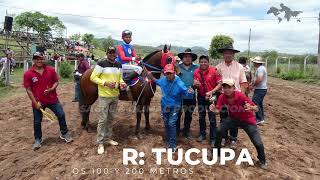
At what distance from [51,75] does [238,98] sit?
372 centimetres

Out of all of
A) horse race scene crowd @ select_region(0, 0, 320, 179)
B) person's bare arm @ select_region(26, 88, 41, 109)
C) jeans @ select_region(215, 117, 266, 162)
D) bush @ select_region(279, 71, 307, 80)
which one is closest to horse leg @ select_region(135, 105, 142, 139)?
horse race scene crowd @ select_region(0, 0, 320, 179)

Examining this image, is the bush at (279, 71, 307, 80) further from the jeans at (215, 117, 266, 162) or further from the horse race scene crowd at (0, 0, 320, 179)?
the jeans at (215, 117, 266, 162)

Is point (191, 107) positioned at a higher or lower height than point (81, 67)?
lower

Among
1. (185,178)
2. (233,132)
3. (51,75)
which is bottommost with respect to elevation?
(185,178)

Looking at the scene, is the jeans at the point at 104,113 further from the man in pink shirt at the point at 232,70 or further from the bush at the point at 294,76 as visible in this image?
the bush at the point at 294,76

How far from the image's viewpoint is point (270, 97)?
15.6 metres

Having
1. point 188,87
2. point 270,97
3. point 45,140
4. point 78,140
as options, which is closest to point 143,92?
point 188,87

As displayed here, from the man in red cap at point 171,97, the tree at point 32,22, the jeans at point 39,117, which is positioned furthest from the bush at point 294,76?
the tree at point 32,22

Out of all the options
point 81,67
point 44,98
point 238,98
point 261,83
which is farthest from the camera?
point 81,67

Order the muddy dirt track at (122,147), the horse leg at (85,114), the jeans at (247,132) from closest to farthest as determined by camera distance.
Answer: the muddy dirt track at (122,147) → the jeans at (247,132) → the horse leg at (85,114)

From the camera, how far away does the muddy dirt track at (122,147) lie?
19.2ft

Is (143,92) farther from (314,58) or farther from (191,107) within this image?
(314,58)

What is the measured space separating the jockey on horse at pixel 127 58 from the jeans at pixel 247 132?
235 cm

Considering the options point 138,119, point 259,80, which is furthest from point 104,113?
point 259,80
